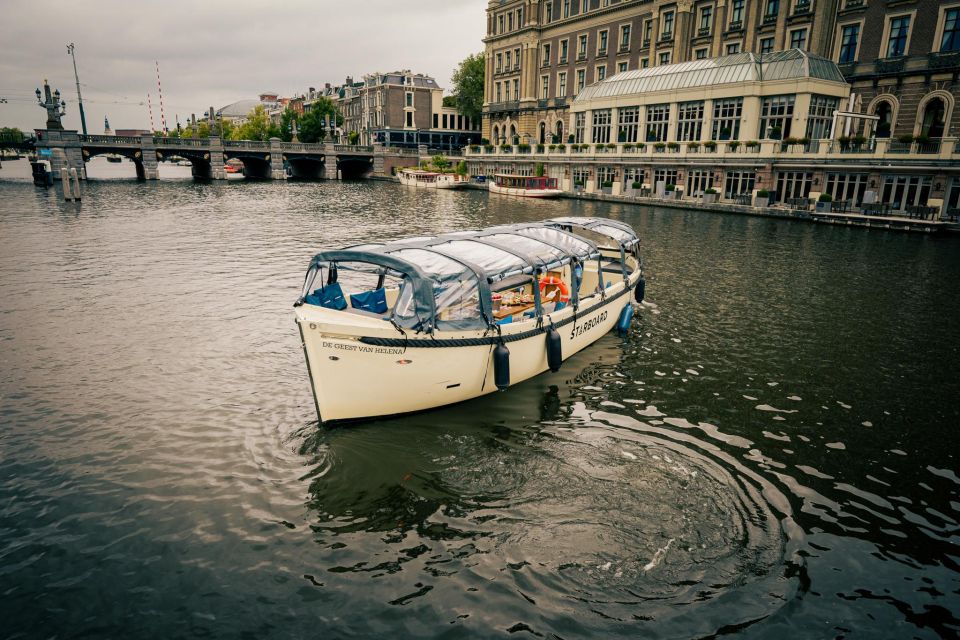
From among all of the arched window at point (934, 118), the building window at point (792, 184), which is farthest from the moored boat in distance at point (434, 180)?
the arched window at point (934, 118)

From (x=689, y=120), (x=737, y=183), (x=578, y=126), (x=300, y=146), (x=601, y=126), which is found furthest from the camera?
(x=300, y=146)

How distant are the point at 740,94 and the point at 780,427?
47.2 metres

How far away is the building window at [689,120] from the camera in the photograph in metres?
54.1

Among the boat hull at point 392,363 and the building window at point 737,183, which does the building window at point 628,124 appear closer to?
the building window at point 737,183

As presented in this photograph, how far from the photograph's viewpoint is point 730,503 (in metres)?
9.12

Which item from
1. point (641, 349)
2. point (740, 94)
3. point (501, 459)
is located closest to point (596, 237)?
point (641, 349)

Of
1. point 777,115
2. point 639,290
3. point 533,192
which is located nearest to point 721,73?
point 777,115

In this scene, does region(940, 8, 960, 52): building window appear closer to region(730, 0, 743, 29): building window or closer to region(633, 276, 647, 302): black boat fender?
region(730, 0, 743, 29): building window

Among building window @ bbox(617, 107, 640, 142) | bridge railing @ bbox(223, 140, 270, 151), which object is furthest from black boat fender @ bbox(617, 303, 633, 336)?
bridge railing @ bbox(223, 140, 270, 151)

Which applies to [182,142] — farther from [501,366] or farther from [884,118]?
[501,366]

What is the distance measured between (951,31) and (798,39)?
12855 mm

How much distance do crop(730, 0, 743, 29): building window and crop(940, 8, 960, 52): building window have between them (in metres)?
19.1

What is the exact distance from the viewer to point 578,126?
68625mm

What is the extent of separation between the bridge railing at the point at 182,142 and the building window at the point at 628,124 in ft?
202
